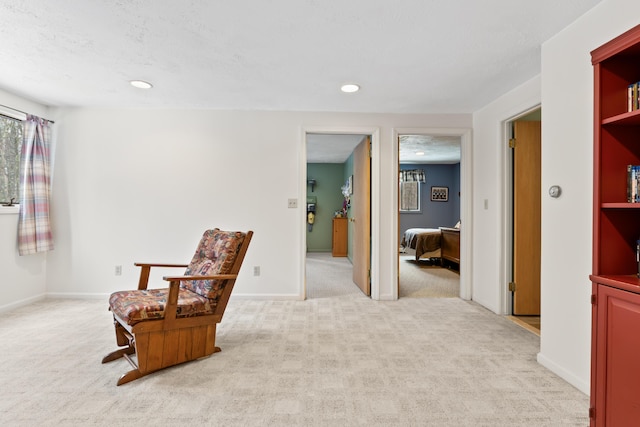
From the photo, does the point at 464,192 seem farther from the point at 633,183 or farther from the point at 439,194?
the point at 439,194

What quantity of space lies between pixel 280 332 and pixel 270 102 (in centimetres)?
241

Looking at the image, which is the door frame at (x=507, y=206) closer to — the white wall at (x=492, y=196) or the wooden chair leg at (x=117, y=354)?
the white wall at (x=492, y=196)

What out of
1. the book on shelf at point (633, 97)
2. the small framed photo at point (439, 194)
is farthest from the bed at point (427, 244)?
the book on shelf at point (633, 97)

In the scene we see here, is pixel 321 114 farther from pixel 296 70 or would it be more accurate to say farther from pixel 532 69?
pixel 532 69

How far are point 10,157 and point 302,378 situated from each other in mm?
3829

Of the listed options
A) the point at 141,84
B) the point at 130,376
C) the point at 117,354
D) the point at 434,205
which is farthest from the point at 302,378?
the point at 434,205

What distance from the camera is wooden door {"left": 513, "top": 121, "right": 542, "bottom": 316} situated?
3443mm

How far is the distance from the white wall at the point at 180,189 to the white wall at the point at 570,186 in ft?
6.24

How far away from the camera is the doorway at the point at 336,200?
15.5ft

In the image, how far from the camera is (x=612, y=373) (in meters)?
1.53

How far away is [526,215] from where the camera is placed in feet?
11.3

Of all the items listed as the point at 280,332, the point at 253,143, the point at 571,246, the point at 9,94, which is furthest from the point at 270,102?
the point at 571,246

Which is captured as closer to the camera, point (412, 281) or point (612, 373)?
point (612, 373)

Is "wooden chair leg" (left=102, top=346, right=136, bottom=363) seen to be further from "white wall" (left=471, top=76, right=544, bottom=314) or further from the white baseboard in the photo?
"white wall" (left=471, top=76, right=544, bottom=314)
